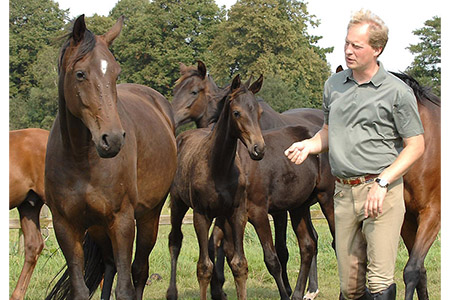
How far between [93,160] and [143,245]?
183 centimetres

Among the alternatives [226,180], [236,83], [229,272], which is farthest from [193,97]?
[226,180]

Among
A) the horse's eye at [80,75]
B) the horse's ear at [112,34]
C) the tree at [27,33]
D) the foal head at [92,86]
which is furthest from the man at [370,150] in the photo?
the tree at [27,33]

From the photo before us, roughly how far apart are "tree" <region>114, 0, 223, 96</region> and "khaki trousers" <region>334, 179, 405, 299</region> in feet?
124

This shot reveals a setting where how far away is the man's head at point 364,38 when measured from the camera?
396 cm

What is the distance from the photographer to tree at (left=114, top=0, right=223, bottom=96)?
43.0 meters

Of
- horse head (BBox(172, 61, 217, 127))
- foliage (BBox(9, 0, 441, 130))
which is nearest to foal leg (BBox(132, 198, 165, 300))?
horse head (BBox(172, 61, 217, 127))

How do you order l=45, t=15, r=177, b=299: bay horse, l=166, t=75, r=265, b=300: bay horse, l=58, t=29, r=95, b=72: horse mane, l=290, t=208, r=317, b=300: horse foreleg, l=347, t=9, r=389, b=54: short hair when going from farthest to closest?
1. l=290, t=208, r=317, b=300: horse foreleg
2. l=166, t=75, r=265, b=300: bay horse
3. l=58, t=29, r=95, b=72: horse mane
4. l=45, t=15, r=177, b=299: bay horse
5. l=347, t=9, r=389, b=54: short hair

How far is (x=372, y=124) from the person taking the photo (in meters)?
4.08

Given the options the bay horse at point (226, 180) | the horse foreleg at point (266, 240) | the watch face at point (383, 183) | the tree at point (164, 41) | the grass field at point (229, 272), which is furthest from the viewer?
the tree at point (164, 41)

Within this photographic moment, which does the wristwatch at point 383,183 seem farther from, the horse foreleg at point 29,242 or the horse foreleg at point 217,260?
the horse foreleg at point 29,242

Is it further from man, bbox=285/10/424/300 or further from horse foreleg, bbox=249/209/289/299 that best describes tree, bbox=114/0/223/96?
man, bbox=285/10/424/300

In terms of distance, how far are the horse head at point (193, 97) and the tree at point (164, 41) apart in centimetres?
3189

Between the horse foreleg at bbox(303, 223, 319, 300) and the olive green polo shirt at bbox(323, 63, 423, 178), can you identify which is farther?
the horse foreleg at bbox(303, 223, 319, 300)

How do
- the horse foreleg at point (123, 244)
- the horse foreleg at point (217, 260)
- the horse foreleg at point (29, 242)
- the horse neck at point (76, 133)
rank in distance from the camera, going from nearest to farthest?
the horse neck at point (76, 133), the horse foreleg at point (123, 244), the horse foreleg at point (29, 242), the horse foreleg at point (217, 260)
